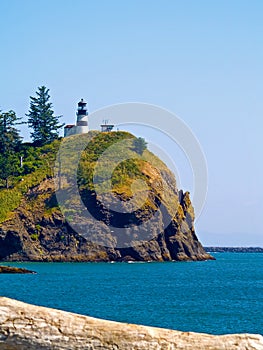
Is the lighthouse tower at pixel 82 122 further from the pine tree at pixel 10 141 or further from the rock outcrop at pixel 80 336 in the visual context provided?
the rock outcrop at pixel 80 336

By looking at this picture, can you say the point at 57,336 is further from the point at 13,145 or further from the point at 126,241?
the point at 13,145

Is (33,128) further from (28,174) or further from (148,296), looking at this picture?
(148,296)

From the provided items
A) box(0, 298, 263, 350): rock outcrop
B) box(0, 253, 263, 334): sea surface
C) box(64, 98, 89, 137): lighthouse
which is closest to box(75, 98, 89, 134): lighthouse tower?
box(64, 98, 89, 137): lighthouse

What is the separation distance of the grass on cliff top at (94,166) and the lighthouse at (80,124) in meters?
1.73

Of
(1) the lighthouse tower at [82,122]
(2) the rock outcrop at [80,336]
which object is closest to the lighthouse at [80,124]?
(1) the lighthouse tower at [82,122]

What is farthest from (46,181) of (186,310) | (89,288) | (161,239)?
(186,310)

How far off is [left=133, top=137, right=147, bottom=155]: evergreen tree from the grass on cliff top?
658 millimetres

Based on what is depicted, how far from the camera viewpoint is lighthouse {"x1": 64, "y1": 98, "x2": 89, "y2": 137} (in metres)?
143

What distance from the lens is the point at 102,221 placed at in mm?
131625

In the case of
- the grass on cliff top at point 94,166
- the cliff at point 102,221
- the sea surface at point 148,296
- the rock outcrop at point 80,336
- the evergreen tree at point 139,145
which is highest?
the evergreen tree at point 139,145

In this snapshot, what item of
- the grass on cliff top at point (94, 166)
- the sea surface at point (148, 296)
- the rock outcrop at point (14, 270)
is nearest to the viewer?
the sea surface at point (148, 296)

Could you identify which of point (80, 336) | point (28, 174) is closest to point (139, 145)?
point (28, 174)

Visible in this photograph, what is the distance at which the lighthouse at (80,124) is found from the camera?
143250mm

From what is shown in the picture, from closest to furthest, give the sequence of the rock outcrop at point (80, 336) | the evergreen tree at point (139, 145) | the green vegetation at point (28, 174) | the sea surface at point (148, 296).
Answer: the rock outcrop at point (80, 336) → the sea surface at point (148, 296) → the green vegetation at point (28, 174) → the evergreen tree at point (139, 145)
